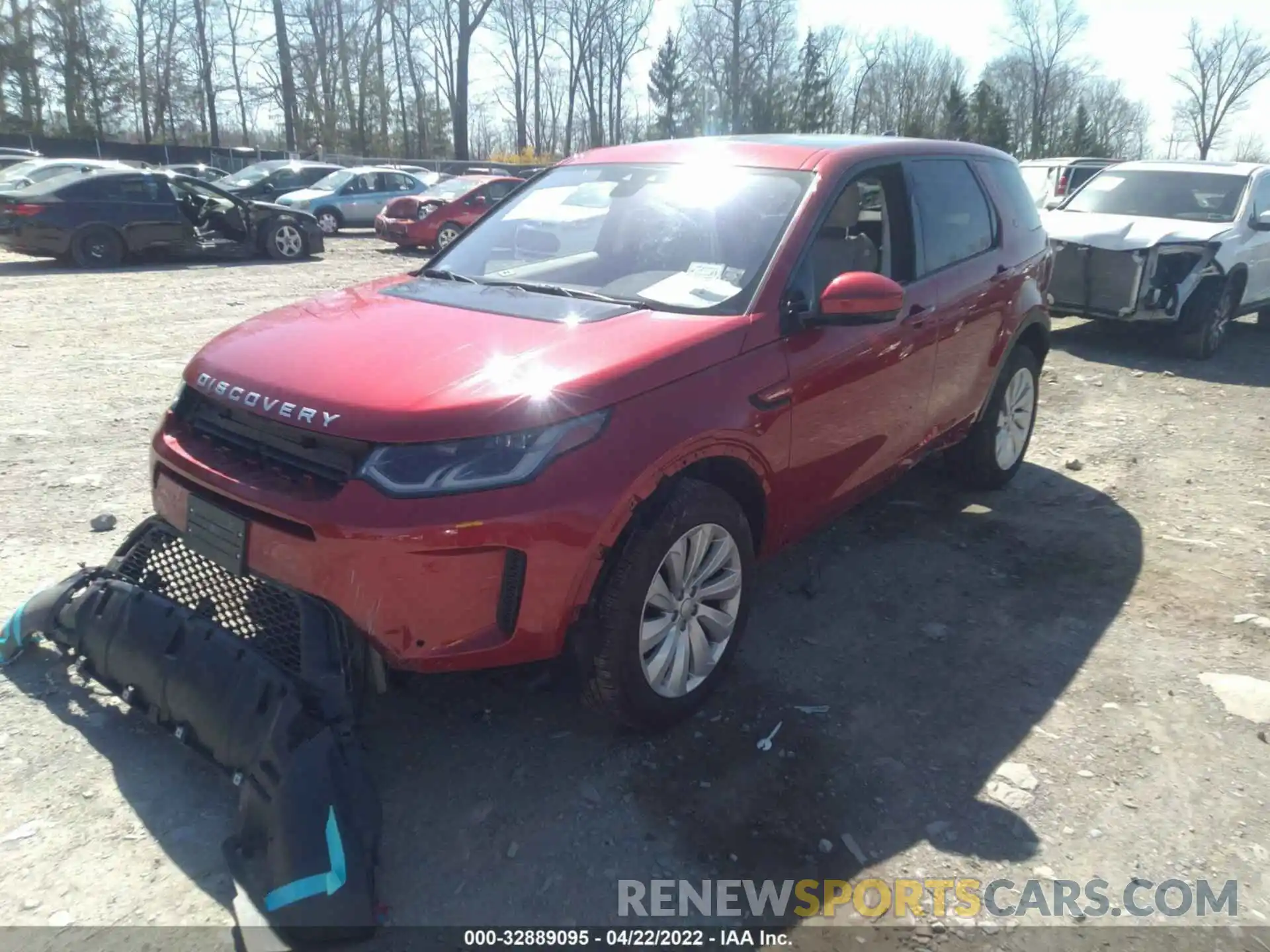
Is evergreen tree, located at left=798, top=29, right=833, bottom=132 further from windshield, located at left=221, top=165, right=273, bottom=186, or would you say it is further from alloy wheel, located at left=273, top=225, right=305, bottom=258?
alloy wheel, located at left=273, top=225, right=305, bottom=258

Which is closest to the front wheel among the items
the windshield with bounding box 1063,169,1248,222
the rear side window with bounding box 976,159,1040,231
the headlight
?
the windshield with bounding box 1063,169,1248,222

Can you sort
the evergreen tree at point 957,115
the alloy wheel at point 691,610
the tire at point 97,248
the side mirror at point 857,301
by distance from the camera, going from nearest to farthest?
the alloy wheel at point 691,610 < the side mirror at point 857,301 < the tire at point 97,248 < the evergreen tree at point 957,115

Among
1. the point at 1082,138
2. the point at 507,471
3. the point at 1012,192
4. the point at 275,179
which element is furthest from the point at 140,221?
the point at 1082,138

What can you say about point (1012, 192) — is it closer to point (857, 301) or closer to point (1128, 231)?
point (857, 301)

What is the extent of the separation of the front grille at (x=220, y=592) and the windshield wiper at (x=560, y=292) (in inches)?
58.4

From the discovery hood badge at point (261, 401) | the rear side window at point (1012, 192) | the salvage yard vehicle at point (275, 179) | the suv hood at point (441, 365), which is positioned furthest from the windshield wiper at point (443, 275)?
the salvage yard vehicle at point (275, 179)

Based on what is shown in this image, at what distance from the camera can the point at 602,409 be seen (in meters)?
2.86

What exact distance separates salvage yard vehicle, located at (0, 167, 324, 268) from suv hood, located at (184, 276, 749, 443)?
1327cm

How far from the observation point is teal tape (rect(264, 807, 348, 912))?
2359 millimetres

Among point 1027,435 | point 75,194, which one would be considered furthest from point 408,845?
point 75,194

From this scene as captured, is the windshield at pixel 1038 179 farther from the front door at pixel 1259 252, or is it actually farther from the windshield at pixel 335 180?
the windshield at pixel 335 180

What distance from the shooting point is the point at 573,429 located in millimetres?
2791

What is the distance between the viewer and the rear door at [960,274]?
4.52 meters

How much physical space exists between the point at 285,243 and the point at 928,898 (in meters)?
16.4
